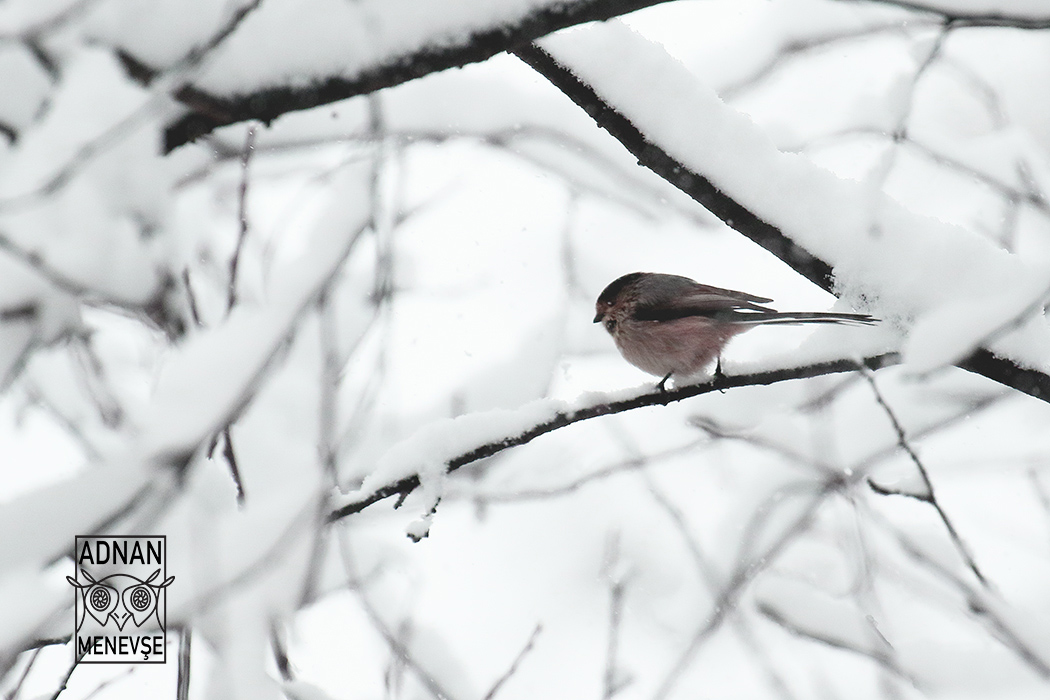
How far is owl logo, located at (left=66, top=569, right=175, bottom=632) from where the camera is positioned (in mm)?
1854

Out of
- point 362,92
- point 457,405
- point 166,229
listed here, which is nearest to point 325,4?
point 362,92

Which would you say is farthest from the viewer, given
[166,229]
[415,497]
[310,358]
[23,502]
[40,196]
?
[310,358]

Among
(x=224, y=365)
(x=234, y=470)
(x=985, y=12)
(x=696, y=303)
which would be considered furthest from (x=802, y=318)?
(x=224, y=365)

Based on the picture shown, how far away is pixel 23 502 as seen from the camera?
138cm

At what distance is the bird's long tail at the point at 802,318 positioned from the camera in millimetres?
2549

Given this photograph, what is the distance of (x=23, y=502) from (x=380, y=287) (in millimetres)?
1694

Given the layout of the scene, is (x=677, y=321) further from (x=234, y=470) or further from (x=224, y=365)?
(x=224, y=365)

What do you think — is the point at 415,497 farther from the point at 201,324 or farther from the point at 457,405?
the point at 457,405

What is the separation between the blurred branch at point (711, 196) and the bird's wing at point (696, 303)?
128cm

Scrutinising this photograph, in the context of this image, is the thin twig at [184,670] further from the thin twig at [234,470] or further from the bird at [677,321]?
the bird at [677,321]

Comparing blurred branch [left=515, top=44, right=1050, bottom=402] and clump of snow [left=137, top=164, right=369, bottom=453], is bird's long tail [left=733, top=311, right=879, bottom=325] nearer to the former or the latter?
blurred branch [left=515, top=44, right=1050, bottom=402]

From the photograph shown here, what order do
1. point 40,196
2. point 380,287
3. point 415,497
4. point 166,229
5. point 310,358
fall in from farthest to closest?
1. point 310,358
2. point 380,287
3. point 415,497
4. point 166,229
5. point 40,196

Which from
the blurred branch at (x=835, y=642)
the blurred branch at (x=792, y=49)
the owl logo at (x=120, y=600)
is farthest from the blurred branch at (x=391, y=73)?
the blurred branch at (x=792, y=49)

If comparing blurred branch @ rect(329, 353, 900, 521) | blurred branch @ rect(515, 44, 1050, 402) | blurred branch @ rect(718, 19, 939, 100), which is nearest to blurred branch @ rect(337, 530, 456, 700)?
blurred branch @ rect(329, 353, 900, 521)
